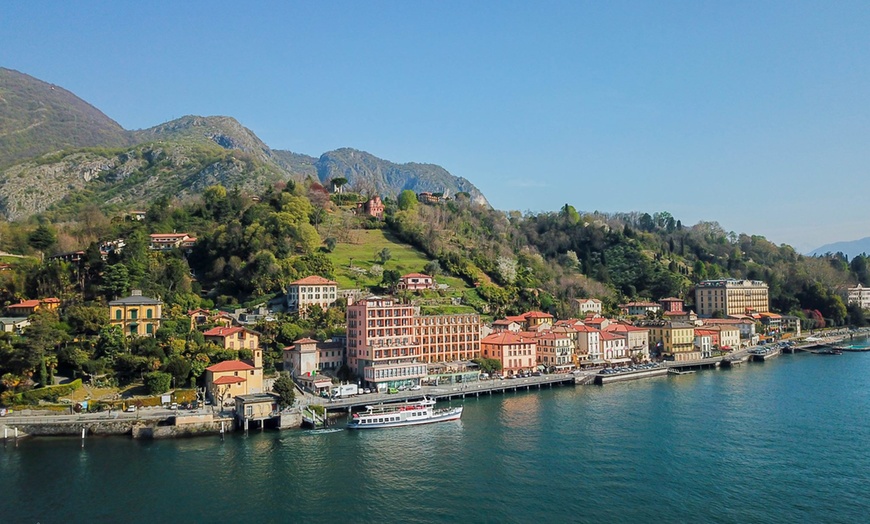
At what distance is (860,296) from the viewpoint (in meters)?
125

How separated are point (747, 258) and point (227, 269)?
117 metres

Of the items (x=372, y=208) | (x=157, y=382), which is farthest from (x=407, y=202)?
(x=157, y=382)

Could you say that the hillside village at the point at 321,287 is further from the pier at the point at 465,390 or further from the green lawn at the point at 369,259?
the pier at the point at 465,390

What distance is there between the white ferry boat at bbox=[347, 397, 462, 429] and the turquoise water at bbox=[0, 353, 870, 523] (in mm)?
930

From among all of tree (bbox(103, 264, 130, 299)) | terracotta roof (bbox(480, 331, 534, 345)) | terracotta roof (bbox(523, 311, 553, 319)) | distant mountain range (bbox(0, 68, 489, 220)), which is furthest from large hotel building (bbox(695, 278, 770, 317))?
tree (bbox(103, 264, 130, 299))

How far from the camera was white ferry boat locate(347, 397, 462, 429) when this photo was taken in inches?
1714

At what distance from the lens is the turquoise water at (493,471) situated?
28469 millimetres

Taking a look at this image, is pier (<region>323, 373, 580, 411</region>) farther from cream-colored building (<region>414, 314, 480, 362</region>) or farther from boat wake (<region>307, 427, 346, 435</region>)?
cream-colored building (<region>414, 314, 480, 362</region>)


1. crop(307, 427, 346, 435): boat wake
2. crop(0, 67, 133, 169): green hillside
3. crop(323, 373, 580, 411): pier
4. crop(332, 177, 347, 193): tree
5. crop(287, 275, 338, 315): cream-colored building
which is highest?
crop(0, 67, 133, 169): green hillside

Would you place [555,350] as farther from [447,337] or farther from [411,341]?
[411,341]

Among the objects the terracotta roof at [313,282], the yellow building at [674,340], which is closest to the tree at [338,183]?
the terracotta roof at [313,282]

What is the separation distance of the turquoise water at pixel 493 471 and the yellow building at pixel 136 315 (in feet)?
47.9

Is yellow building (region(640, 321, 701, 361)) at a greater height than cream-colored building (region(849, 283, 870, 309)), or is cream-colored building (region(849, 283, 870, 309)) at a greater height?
cream-colored building (region(849, 283, 870, 309))

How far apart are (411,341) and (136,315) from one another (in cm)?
2320
